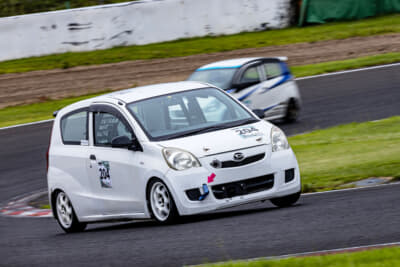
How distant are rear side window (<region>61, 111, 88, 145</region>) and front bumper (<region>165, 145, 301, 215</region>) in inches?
80.6

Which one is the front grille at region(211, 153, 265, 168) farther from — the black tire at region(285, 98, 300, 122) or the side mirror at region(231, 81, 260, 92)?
the black tire at region(285, 98, 300, 122)

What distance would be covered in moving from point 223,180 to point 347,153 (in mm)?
5673

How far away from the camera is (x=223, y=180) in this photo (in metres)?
8.52

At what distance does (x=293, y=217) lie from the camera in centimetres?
818

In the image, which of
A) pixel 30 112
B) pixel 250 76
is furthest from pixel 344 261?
pixel 30 112

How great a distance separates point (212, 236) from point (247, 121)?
2.06 m

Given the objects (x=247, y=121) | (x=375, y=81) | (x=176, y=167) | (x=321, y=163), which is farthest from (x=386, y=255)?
(x=375, y=81)

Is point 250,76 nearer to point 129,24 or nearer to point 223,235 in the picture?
point 223,235

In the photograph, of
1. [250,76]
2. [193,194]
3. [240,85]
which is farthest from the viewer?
[250,76]

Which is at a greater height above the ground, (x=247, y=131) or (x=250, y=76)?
(x=247, y=131)

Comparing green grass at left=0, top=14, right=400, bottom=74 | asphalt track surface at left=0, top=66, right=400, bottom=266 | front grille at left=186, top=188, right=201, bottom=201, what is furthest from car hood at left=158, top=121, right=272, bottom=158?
green grass at left=0, top=14, right=400, bottom=74

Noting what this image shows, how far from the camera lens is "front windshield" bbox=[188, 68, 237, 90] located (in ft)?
59.1

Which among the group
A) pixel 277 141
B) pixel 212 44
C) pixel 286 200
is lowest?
pixel 212 44

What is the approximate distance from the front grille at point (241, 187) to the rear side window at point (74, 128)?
7.40ft
